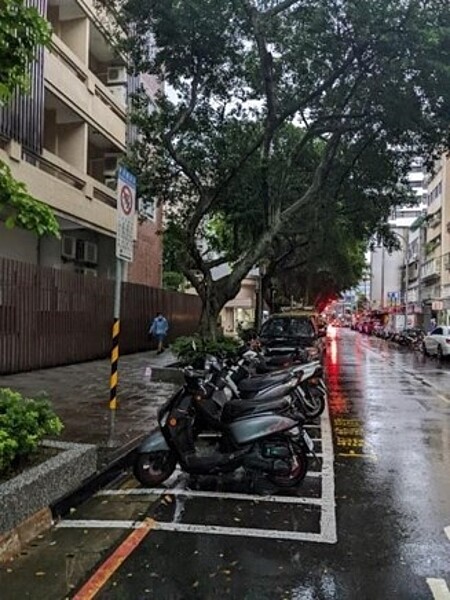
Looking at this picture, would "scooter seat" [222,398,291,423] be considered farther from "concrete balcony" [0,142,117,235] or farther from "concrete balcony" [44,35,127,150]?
"concrete balcony" [44,35,127,150]

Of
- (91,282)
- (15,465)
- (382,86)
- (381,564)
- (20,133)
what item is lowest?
(381,564)

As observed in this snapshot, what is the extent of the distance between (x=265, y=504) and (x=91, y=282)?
48.8 feet

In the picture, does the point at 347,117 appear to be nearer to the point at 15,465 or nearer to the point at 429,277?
the point at 15,465

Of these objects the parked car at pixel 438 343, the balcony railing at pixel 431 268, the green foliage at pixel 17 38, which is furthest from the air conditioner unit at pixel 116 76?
the balcony railing at pixel 431 268

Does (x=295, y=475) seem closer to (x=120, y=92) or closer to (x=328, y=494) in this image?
(x=328, y=494)

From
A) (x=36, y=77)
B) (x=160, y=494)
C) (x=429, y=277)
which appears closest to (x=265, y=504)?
(x=160, y=494)

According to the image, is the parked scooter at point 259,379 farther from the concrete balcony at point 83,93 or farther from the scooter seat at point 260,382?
the concrete balcony at point 83,93

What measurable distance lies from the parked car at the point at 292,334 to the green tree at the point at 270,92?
154 cm

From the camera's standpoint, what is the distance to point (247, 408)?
706 centimetres

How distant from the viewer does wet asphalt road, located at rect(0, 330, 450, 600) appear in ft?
14.0

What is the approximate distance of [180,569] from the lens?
4.55 m

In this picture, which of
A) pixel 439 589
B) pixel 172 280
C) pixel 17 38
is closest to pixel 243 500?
pixel 439 589

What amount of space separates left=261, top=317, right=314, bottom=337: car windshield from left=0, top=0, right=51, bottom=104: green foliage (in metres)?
12.3

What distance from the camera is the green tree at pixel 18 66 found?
5.00m
